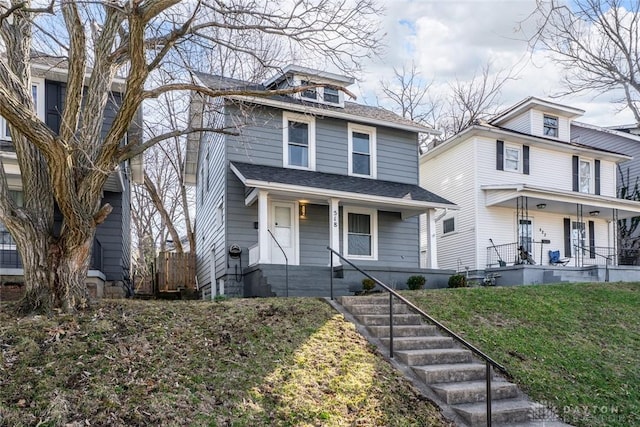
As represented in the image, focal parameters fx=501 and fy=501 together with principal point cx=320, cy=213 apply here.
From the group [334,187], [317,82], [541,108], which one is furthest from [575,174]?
[317,82]

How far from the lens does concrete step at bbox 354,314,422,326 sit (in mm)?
7793

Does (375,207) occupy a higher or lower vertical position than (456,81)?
lower

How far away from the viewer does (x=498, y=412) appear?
18.9ft

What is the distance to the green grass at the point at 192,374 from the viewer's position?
15.6ft

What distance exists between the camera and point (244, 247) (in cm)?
1283

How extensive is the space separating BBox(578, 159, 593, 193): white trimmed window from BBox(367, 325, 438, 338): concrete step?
50.4 ft

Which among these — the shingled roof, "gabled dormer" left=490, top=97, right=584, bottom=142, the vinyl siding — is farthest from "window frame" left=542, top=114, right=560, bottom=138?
the shingled roof

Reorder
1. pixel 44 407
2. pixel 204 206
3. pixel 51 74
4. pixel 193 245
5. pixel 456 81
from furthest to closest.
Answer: pixel 456 81 → pixel 193 245 → pixel 204 206 → pixel 51 74 → pixel 44 407

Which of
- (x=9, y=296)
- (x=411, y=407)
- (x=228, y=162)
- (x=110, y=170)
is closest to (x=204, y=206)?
(x=228, y=162)

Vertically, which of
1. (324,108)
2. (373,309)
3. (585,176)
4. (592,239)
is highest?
(324,108)

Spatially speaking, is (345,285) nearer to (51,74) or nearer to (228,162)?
(228,162)

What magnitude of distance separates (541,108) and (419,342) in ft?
52.4

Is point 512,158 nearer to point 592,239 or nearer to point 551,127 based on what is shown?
point 551,127

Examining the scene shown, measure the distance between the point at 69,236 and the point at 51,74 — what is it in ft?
21.5
